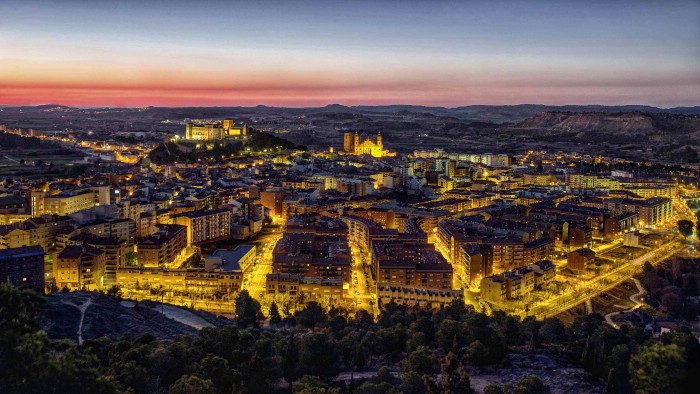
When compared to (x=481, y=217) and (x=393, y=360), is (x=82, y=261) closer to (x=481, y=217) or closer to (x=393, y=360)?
(x=393, y=360)

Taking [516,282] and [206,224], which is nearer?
[516,282]

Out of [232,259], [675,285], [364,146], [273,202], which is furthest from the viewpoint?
[364,146]

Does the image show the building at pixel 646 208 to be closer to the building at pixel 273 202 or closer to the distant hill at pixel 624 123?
the building at pixel 273 202

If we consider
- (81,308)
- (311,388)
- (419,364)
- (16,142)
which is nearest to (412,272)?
(419,364)

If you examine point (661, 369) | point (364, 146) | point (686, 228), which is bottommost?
point (686, 228)

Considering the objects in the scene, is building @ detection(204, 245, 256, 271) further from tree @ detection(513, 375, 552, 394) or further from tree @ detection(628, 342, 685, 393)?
tree @ detection(628, 342, 685, 393)

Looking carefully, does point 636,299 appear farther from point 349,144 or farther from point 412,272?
point 349,144
